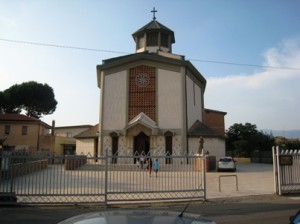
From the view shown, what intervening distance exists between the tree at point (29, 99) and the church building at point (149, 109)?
34490 millimetres

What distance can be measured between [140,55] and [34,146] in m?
24.8

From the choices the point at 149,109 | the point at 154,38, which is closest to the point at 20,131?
the point at 154,38

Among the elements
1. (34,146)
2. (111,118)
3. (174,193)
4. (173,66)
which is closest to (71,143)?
(34,146)

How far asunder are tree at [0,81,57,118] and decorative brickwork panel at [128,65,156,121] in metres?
37.4

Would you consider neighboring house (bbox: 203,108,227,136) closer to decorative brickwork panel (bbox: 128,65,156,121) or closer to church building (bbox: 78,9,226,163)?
church building (bbox: 78,9,226,163)

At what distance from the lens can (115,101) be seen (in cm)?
3725

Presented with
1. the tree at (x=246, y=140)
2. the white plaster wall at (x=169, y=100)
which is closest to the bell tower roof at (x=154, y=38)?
the white plaster wall at (x=169, y=100)

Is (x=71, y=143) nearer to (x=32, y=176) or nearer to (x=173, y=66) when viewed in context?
(x=173, y=66)

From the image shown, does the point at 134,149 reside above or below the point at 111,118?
below

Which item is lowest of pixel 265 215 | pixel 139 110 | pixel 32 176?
pixel 265 215

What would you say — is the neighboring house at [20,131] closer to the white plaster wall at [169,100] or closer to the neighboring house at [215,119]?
the white plaster wall at [169,100]

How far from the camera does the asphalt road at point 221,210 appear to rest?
34.2ft

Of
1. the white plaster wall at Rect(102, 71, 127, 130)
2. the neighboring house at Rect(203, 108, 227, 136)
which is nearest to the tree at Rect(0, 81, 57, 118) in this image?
the neighboring house at Rect(203, 108, 227, 136)

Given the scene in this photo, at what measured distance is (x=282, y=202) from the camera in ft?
45.6
